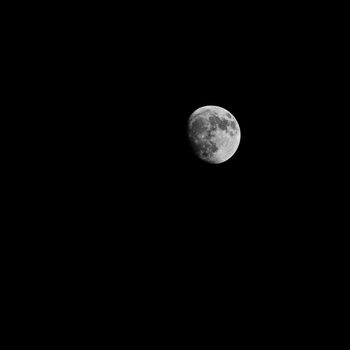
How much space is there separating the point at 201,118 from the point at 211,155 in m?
0.53

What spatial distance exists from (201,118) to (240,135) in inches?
28.0

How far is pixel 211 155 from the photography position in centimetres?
394

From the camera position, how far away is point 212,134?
152 inches

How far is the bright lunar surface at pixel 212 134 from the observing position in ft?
12.7

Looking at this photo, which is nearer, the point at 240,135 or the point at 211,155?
the point at 211,155

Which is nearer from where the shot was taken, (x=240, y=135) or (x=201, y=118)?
(x=201, y=118)

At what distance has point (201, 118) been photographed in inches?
156

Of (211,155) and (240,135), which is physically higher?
(240,135)

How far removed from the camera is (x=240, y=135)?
168 inches

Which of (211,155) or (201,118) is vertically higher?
(201,118)

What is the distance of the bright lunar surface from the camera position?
388cm
